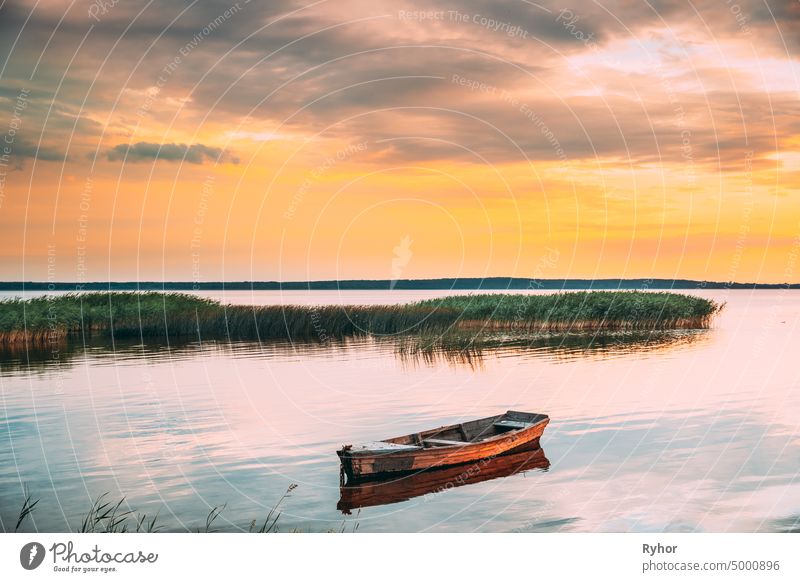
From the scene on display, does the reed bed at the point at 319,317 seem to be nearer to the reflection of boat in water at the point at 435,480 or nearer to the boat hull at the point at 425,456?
the boat hull at the point at 425,456

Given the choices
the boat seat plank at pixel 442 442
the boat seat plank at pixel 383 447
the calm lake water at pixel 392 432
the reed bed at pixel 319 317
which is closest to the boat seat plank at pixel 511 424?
the calm lake water at pixel 392 432

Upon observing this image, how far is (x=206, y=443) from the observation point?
21.9 meters

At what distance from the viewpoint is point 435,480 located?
19.0m

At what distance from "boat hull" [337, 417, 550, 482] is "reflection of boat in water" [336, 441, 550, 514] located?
15cm

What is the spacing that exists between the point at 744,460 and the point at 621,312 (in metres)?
36.4

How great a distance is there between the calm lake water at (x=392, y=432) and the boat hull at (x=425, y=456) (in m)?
0.76

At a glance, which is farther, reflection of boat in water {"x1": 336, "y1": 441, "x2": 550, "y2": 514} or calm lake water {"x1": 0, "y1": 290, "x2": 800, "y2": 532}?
reflection of boat in water {"x1": 336, "y1": 441, "x2": 550, "y2": 514}

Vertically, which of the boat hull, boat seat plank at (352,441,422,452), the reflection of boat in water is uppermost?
boat seat plank at (352,441,422,452)

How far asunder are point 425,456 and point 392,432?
4.06 metres

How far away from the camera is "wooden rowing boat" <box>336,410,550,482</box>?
18.3 m

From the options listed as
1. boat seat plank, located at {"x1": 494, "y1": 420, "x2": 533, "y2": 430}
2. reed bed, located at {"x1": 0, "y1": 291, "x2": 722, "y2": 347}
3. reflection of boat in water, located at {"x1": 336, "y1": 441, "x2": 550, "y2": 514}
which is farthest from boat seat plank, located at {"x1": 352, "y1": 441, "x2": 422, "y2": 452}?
reed bed, located at {"x1": 0, "y1": 291, "x2": 722, "y2": 347}

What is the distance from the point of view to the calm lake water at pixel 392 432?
53.6 feet

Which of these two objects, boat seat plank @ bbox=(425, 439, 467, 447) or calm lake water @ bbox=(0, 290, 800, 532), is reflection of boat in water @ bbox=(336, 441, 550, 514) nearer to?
calm lake water @ bbox=(0, 290, 800, 532)
